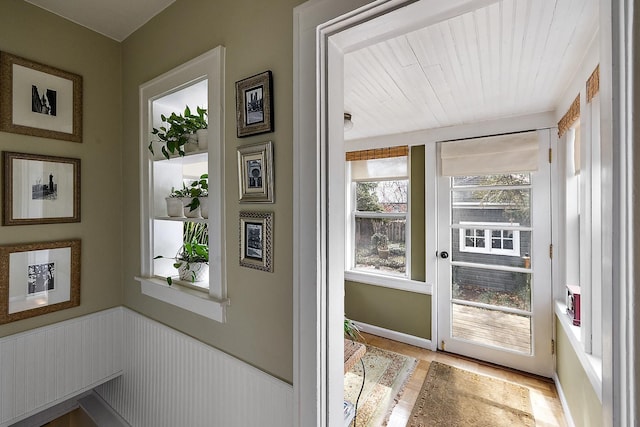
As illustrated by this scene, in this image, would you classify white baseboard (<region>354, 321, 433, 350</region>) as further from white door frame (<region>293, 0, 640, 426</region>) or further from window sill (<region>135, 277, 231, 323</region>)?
window sill (<region>135, 277, 231, 323</region>)

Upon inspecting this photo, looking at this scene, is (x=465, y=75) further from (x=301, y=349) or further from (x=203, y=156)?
(x=301, y=349)

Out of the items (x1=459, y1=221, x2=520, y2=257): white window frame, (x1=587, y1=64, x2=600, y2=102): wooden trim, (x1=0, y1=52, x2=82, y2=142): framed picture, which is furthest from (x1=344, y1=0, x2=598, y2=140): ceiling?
(x1=0, y1=52, x2=82, y2=142): framed picture

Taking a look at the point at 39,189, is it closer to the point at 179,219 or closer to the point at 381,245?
the point at 179,219

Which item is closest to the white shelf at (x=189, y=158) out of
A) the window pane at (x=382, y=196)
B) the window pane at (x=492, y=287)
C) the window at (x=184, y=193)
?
the window at (x=184, y=193)

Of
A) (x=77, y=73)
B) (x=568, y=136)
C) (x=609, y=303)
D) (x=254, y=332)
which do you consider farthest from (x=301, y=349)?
(x=568, y=136)

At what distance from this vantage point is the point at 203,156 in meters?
1.56

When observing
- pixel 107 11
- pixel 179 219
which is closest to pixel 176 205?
pixel 179 219

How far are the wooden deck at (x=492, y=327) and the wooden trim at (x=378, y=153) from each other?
5.66 feet

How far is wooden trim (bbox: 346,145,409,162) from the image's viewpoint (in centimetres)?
316

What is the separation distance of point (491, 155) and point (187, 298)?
8.92ft

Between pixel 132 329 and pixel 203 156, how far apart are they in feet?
3.82

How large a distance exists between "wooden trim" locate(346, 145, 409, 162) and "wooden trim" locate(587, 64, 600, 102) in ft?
5.55

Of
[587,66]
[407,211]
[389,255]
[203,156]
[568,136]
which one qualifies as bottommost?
[389,255]

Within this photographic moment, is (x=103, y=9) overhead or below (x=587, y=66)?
overhead
